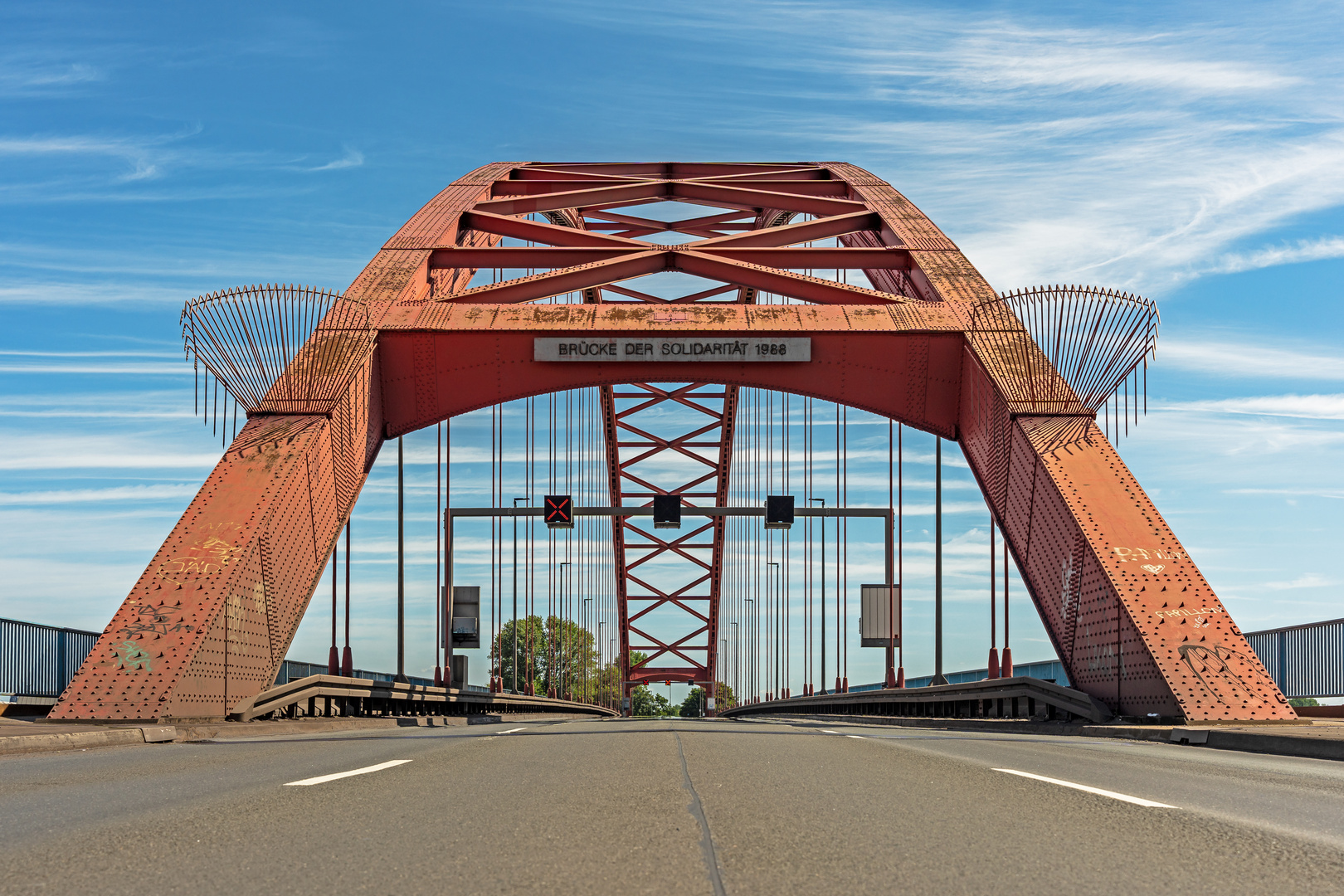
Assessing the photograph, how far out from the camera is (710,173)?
112 feet

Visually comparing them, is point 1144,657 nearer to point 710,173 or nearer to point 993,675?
point 993,675

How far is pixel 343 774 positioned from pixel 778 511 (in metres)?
25.3

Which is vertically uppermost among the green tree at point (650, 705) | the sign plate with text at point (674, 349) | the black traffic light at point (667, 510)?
the sign plate with text at point (674, 349)

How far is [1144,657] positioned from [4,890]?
13.1 m

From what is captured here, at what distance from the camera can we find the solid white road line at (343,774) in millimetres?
6914

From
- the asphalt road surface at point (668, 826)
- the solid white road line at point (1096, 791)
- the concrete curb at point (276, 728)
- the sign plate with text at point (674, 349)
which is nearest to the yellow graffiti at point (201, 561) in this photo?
the concrete curb at point (276, 728)

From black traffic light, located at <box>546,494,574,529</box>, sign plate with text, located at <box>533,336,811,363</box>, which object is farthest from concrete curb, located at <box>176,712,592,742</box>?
black traffic light, located at <box>546,494,574,529</box>

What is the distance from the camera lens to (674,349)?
68.2 ft

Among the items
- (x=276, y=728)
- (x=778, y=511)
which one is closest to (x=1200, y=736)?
(x=276, y=728)

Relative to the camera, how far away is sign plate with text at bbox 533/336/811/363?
67.7ft

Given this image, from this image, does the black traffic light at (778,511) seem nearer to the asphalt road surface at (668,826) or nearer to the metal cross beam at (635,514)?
the metal cross beam at (635,514)

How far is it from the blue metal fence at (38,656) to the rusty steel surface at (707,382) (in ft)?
11.2

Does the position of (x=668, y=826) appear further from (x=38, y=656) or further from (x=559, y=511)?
(x=559, y=511)

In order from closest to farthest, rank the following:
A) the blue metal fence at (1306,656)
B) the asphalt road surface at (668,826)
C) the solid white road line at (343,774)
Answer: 1. the asphalt road surface at (668,826)
2. the solid white road line at (343,774)
3. the blue metal fence at (1306,656)
